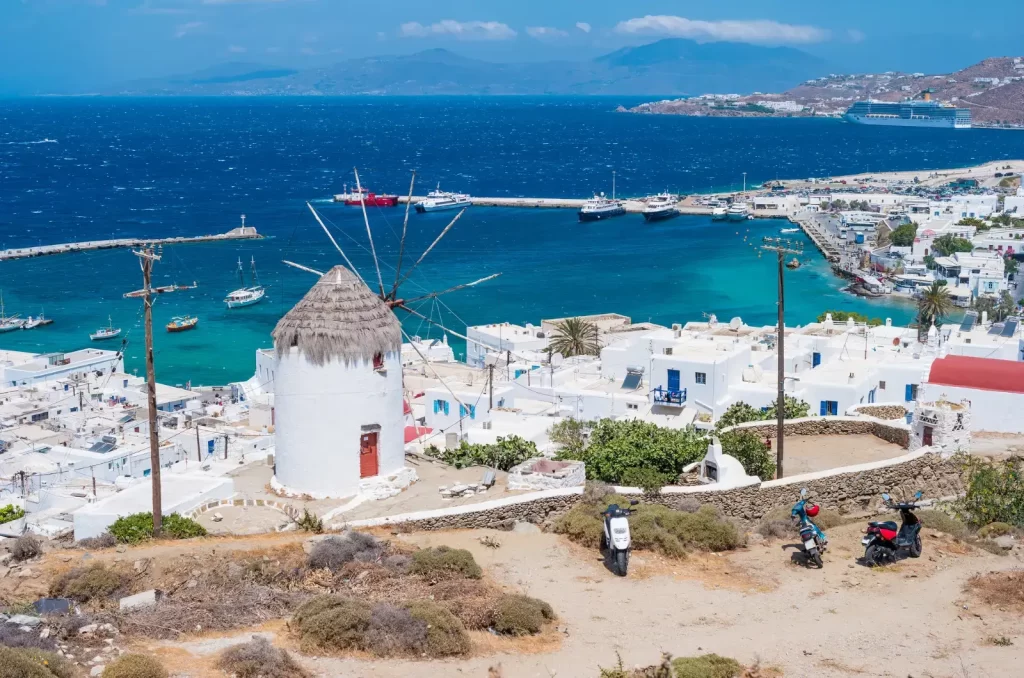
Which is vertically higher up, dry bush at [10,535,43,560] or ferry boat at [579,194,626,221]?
dry bush at [10,535,43,560]

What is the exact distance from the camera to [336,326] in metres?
18.4

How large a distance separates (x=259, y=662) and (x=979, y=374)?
19.8 meters

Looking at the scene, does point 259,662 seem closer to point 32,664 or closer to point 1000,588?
point 32,664

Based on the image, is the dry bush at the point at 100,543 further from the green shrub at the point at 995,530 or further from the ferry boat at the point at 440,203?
the ferry boat at the point at 440,203

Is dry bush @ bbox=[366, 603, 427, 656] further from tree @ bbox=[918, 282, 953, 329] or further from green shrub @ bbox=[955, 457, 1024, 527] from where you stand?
tree @ bbox=[918, 282, 953, 329]

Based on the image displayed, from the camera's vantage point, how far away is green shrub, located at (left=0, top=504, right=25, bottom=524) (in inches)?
961

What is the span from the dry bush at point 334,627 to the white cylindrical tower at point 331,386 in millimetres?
6936

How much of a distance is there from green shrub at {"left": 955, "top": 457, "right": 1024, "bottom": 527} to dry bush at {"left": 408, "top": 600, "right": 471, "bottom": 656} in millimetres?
8370

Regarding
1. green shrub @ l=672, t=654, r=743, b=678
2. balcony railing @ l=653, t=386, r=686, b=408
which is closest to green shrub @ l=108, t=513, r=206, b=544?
green shrub @ l=672, t=654, r=743, b=678

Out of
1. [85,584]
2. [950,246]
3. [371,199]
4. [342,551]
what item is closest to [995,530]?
[342,551]

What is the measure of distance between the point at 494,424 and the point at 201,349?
1653 inches

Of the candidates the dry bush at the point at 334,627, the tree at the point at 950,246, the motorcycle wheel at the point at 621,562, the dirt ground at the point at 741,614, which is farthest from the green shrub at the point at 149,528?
the tree at the point at 950,246

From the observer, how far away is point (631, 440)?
1975 centimetres

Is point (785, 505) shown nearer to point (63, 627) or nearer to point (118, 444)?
point (63, 627)
